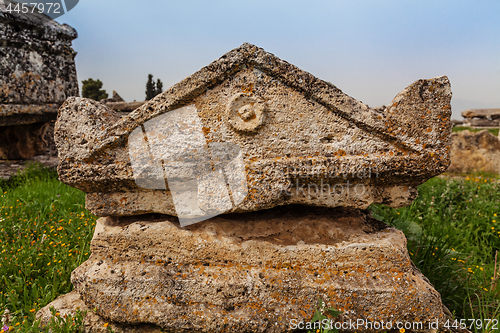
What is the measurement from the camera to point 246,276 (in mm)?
1794

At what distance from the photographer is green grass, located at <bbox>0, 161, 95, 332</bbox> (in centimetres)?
217

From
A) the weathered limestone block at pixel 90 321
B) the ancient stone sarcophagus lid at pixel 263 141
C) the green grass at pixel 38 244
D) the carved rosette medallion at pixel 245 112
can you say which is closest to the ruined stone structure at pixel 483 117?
the ancient stone sarcophagus lid at pixel 263 141

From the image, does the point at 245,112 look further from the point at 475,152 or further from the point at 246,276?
the point at 475,152

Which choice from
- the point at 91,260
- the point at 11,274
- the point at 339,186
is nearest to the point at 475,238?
the point at 339,186

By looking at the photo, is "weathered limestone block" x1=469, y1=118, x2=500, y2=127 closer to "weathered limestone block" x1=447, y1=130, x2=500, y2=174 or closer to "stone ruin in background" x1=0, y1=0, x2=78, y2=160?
"weathered limestone block" x1=447, y1=130, x2=500, y2=174

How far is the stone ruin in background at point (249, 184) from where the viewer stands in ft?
5.60

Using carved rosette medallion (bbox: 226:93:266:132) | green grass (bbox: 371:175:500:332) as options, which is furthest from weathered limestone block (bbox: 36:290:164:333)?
green grass (bbox: 371:175:500:332)

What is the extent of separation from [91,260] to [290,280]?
1.19 m

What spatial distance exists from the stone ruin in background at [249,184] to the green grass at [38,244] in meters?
0.55

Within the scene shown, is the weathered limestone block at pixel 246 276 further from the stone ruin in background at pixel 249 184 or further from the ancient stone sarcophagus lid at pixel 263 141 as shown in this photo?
the ancient stone sarcophagus lid at pixel 263 141

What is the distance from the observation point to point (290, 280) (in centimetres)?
177

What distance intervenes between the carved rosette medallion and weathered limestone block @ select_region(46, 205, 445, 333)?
610 millimetres

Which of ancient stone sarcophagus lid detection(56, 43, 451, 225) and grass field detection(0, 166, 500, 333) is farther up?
ancient stone sarcophagus lid detection(56, 43, 451, 225)

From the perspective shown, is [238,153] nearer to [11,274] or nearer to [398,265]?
[398,265]
